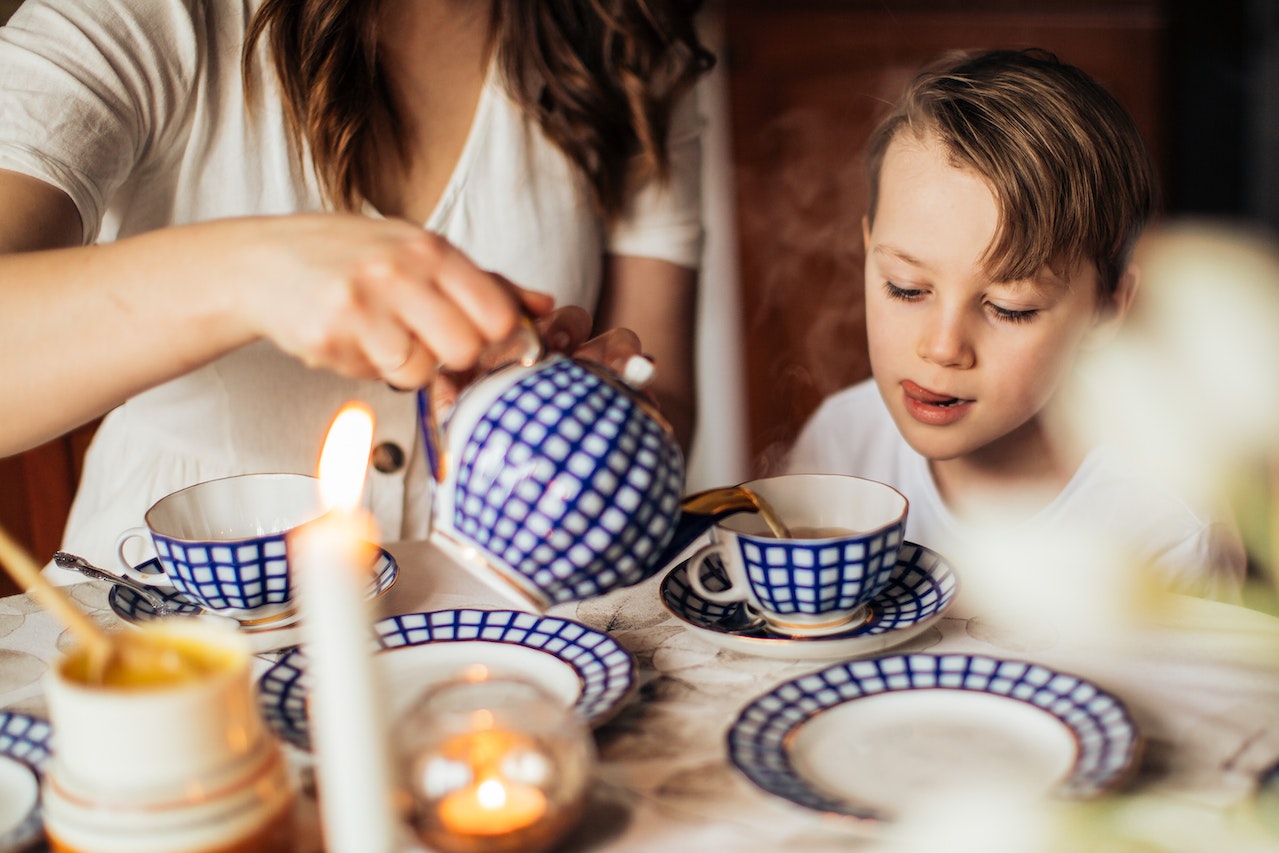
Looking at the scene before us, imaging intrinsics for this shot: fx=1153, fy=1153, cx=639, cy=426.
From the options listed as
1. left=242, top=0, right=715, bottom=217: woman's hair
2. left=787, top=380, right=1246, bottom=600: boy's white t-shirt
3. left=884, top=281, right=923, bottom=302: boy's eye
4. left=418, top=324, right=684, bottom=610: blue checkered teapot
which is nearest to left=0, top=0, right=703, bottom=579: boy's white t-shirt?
left=242, top=0, right=715, bottom=217: woman's hair

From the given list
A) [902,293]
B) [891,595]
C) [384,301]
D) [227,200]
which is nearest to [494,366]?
[384,301]

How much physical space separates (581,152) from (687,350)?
30cm

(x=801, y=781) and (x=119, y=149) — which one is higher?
(x=119, y=149)

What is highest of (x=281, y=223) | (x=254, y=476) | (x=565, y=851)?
(x=281, y=223)

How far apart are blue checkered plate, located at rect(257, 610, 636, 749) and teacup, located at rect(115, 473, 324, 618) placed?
0.08 meters

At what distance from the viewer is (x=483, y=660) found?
875mm

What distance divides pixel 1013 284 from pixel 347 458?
104 cm

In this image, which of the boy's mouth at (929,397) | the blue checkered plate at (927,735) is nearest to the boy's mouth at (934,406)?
the boy's mouth at (929,397)

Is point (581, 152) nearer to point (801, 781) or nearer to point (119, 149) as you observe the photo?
point (119, 149)

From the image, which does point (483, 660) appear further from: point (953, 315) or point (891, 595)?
point (953, 315)

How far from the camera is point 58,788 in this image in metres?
0.57

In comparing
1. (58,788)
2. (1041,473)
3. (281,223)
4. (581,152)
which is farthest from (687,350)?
(58,788)

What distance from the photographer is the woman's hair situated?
4.14ft

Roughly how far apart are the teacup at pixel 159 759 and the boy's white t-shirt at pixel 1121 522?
1.10 m
